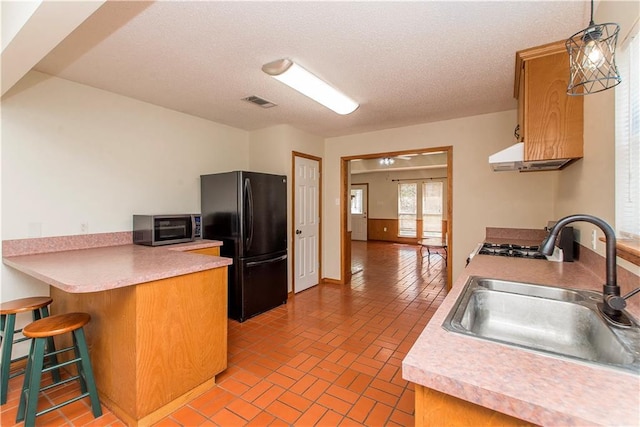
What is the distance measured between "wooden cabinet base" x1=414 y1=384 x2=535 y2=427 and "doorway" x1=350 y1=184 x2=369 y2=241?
29.8ft

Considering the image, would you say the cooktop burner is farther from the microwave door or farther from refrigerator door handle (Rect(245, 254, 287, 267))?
the microwave door

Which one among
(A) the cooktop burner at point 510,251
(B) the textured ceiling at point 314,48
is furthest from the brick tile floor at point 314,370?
(B) the textured ceiling at point 314,48

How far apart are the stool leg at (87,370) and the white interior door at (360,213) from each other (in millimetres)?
8500

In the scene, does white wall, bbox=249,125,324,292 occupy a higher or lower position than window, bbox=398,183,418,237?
higher

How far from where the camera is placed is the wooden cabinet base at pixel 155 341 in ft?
5.44

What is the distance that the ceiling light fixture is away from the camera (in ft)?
7.40

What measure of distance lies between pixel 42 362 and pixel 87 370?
8.8 inches

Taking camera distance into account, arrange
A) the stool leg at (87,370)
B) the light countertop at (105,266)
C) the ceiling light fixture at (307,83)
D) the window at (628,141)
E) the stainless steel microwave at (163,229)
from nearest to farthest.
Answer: the window at (628,141), the light countertop at (105,266), the stool leg at (87,370), the ceiling light fixture at (307,83), the stainless steel microwave at (163,229)

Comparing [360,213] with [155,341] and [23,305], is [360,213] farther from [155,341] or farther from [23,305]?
[23,305]

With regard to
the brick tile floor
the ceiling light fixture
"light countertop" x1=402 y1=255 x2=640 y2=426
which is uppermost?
the ceiling light fixture

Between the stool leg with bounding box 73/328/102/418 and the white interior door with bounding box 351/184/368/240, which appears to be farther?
the white interior door with bounding box 351/184/368/240

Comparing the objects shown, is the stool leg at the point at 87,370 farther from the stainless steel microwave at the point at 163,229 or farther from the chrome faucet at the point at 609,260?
the chrome faucet at the point at 609,260

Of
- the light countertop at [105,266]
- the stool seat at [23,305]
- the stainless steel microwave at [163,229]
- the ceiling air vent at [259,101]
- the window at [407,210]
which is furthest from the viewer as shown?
the window at [407,210]

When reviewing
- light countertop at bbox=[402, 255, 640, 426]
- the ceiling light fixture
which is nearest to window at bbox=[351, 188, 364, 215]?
the ceiling light fixture
